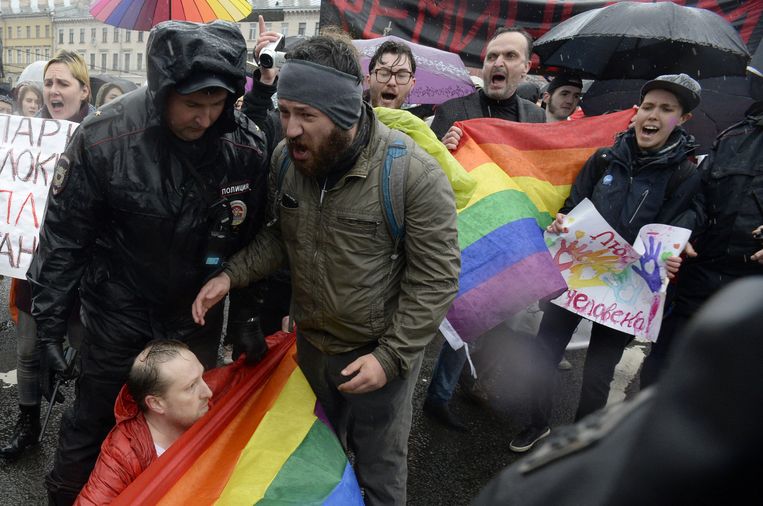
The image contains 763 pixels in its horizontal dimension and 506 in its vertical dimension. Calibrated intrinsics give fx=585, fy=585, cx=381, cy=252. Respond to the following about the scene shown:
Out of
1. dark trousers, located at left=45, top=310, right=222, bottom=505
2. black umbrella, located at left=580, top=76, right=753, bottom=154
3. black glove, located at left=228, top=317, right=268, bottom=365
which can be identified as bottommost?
dark trousers, located at left=45, top=310, right=222, bottom=505

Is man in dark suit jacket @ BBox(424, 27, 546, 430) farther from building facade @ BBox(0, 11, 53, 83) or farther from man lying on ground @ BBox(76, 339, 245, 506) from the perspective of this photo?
building facade @ BBox(0, 11, 53, 83)

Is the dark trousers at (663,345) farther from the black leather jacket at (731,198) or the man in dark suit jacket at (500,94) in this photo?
the man in dark suit jacket at (500,94)

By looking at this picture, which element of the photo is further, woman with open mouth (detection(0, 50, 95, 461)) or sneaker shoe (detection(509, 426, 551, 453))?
sneaker shoe (detection(509, 426, 551, 453))

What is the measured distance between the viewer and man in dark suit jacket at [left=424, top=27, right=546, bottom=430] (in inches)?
137

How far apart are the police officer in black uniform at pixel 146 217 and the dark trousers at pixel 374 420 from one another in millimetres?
307

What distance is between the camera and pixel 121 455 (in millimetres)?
1954

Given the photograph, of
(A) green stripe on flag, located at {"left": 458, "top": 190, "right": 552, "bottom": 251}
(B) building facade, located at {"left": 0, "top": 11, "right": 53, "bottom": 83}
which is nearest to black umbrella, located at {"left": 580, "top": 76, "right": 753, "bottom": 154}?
(A) green stripe on flag, located at {"left": 458, "top": 190, "right": 552, "bottom": 251}

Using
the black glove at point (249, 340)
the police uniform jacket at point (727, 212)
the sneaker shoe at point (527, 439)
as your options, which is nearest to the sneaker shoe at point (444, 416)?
the sneaker shoe at point (527, 439)

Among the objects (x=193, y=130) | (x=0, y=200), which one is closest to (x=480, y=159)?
(x=193, y=130)

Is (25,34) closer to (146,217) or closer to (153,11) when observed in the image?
(153,11)

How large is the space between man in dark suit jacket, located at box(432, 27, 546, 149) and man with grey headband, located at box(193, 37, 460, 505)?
1.41 metres

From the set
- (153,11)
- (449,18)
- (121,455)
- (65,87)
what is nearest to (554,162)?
(121,455)

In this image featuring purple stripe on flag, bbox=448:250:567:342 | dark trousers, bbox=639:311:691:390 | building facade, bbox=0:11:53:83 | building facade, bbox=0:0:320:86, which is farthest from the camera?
building facade, bbox=0:11:53:83

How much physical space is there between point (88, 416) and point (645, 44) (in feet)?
15.6
